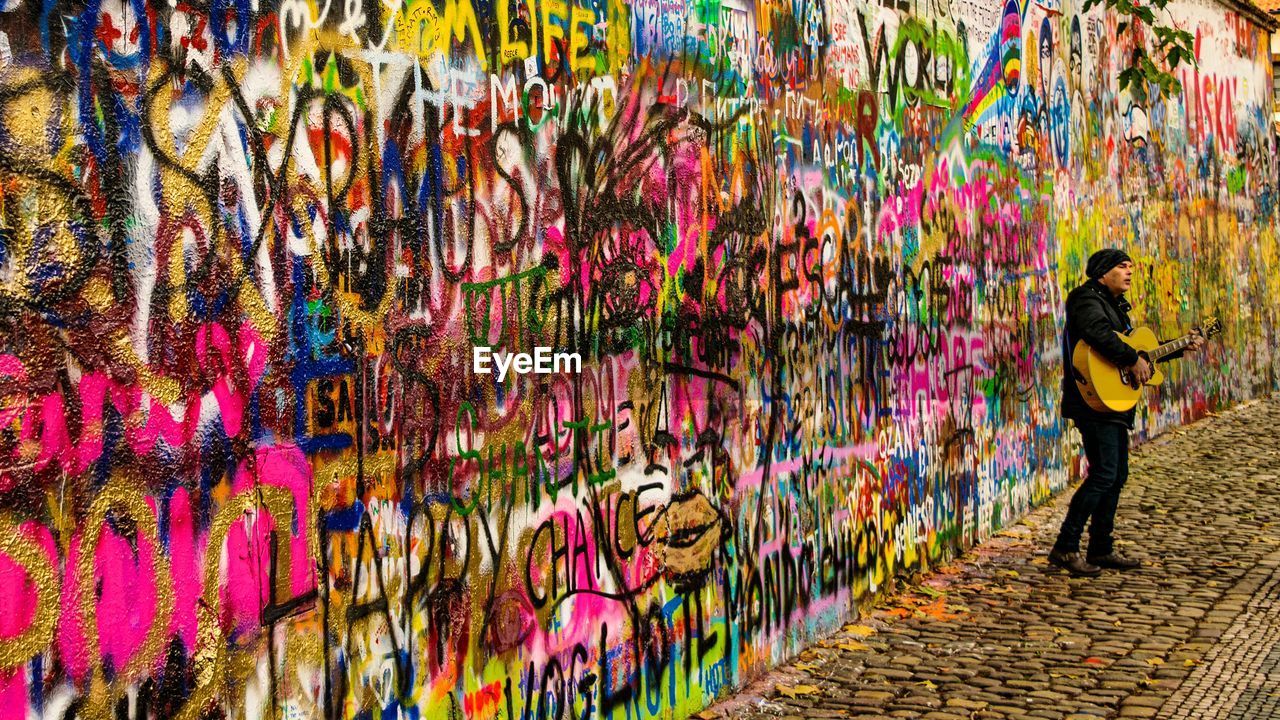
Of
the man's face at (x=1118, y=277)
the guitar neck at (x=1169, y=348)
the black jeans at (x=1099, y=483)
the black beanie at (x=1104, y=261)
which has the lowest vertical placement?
the black jeans at (x=1099, y=483)

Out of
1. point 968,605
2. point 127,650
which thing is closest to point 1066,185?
point 968,605

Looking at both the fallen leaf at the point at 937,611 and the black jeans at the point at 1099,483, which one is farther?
the black jeans at the point at 1099,483

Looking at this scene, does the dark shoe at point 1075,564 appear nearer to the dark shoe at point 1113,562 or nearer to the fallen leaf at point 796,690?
the dark shoe at point 1113,562

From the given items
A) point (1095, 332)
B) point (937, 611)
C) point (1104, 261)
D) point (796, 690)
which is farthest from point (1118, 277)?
point (796, 690)

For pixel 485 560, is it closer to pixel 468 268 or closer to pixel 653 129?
pixel 468 268

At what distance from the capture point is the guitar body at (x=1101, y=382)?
27.5 feet

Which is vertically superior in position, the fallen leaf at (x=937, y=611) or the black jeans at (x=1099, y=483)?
the black jeans at (x=1099, y=483)

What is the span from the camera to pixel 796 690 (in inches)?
246

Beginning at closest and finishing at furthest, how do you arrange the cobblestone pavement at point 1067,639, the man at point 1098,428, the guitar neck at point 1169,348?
the cobblestone pavement at point 1067,639
the man at point 1098,428
the guitar neck at point 1169,348

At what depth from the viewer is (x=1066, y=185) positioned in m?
11.3

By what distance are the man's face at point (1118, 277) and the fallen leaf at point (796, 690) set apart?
3613 millimetres

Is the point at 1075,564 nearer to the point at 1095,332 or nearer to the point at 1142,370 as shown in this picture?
the point at 1142,370

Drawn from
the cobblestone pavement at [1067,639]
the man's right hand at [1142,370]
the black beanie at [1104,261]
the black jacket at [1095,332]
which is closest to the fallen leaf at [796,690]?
the cobblestone pavement at [1067,639]

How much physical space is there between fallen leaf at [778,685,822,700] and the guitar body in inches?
121
